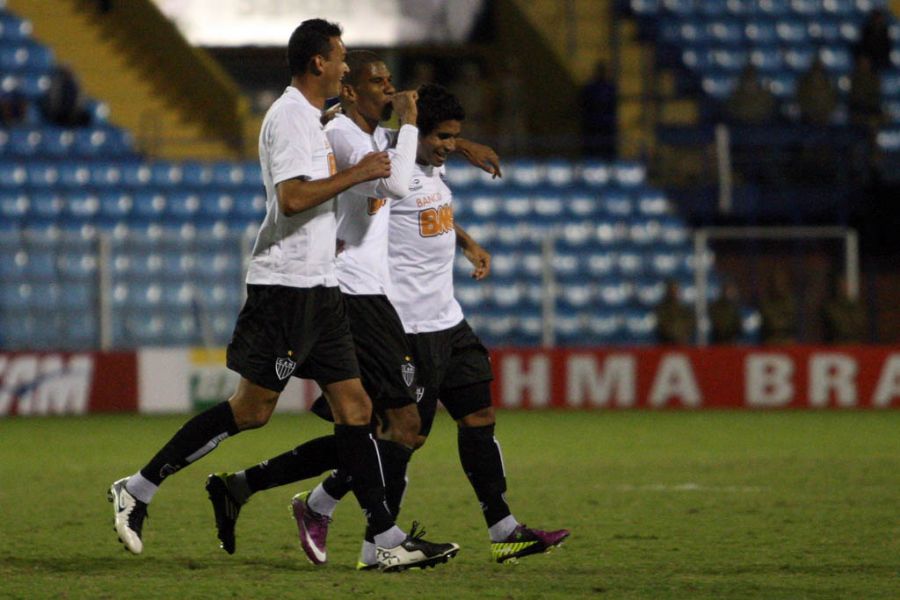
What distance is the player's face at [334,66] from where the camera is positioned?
247 inches

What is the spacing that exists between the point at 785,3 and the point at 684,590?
1848cm

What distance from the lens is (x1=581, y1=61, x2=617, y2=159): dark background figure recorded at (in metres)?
20.8

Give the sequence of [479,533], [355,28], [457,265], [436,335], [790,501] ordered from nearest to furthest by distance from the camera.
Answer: [436,335]
[479,533]
[790,501]
[457,265]
[355,28]

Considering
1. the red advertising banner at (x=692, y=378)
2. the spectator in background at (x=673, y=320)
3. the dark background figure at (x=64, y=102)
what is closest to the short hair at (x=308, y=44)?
the red advertising banner at (x=692, y=378)

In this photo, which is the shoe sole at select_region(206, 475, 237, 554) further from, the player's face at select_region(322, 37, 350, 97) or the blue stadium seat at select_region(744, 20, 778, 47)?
the blue stadium seat at select_region(744, 20, 778, 47)

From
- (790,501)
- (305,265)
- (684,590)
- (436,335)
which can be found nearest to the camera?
(684,590)

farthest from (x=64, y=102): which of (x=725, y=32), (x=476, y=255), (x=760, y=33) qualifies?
(x=476, y=255)

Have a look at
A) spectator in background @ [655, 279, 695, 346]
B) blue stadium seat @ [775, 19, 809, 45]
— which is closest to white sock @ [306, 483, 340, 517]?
spectator in background @ [655, 279, 695, 346]

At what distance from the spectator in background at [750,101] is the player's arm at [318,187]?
15.0m

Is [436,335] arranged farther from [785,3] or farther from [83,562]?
[785,3]

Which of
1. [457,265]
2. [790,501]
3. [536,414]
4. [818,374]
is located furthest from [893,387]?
[790,501]

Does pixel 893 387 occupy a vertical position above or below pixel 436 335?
below

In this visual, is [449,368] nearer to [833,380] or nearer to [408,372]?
[408,372]

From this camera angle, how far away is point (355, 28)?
22.5 metres
